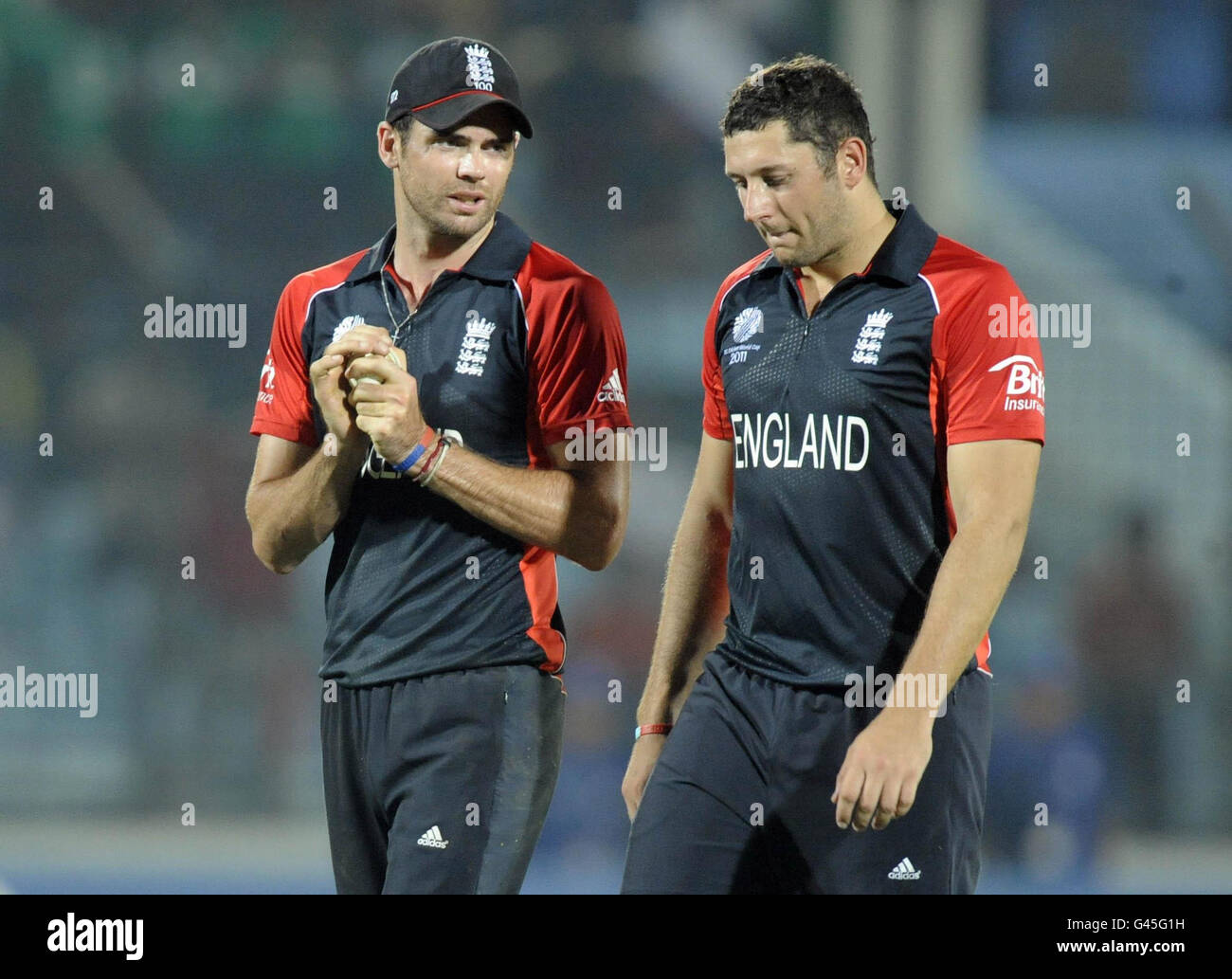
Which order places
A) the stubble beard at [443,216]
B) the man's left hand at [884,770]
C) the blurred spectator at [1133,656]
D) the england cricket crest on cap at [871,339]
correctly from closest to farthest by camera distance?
the man's left hand at [884,770] < the england cricket crest on cap at [871,339] < the stubble beard at [443,216] < the blurred spectator at [1133,656]

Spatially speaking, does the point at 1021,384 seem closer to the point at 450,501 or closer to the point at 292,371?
the point at 450,501

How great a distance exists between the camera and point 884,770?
2521mm

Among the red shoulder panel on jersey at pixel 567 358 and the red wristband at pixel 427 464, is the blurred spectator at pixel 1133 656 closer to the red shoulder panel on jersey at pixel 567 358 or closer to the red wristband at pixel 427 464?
the red shoulder panel on jersey at pixel 567 358

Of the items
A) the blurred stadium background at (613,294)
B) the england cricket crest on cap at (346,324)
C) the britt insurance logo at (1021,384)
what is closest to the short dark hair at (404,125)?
the england cricket crest on cap at (346,324)

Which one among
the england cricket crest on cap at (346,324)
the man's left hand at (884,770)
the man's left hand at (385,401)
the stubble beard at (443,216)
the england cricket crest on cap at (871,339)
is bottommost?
the man's left hand at (884,770)

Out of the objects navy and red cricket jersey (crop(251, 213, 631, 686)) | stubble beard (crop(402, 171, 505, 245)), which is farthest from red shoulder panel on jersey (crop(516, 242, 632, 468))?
stubble beard (crop(402, 171, 505, 245))

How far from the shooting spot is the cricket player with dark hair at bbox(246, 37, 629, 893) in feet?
9.95

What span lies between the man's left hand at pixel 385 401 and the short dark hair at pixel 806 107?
A: 2.50 ft

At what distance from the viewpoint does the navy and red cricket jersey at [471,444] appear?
3.09 meters

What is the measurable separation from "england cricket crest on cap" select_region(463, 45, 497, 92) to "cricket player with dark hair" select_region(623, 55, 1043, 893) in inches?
20.7

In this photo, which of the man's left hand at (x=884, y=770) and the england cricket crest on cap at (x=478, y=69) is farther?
the england cricket crest on cap at (x=478, y=69)

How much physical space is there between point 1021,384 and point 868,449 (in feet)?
0.94

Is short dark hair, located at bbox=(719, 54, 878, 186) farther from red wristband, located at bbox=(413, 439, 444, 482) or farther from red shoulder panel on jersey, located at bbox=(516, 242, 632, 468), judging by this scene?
red wristband, located at bbox=(413, 439, 444, 482)

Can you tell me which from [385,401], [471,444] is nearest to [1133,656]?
[471,444]
